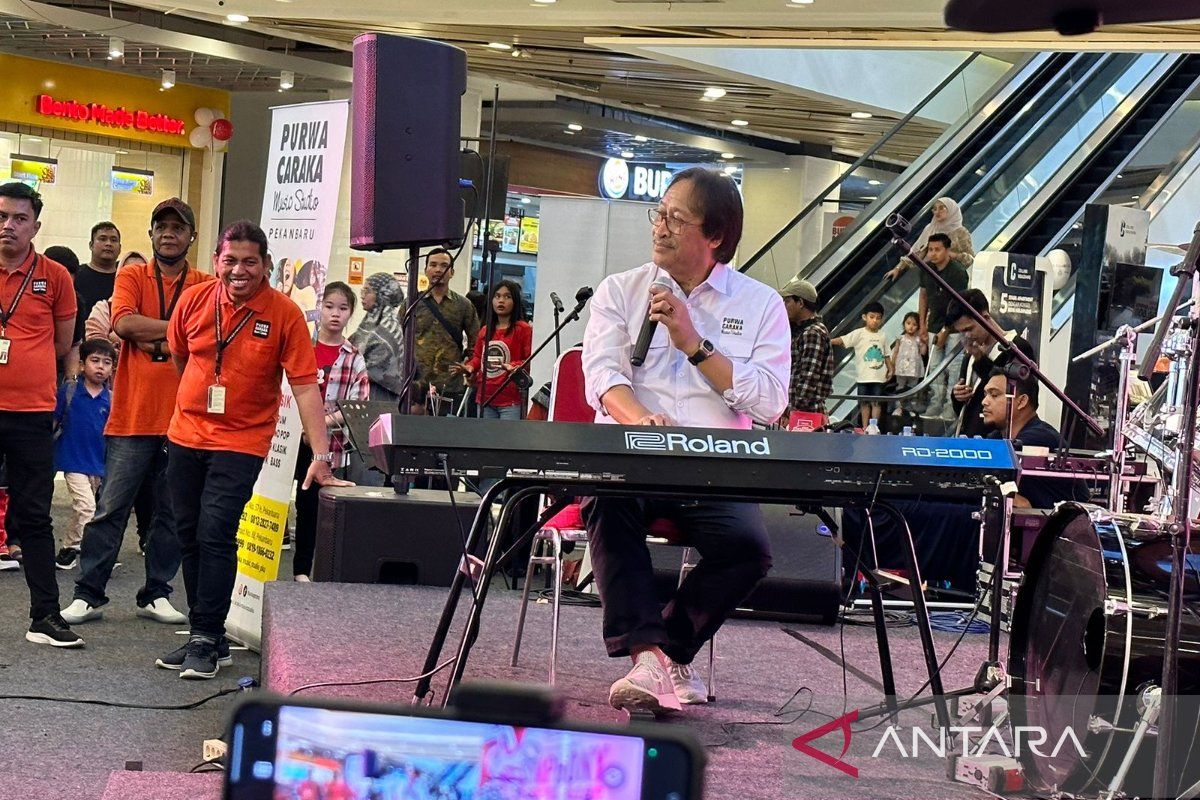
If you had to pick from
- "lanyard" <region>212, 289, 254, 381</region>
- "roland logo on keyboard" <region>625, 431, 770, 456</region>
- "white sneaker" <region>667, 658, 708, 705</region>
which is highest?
"lanyard" <region>212, 289, 254, 381</region>

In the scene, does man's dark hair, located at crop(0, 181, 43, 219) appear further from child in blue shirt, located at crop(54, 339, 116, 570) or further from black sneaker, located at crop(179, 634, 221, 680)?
child in blue shirt, located at crop(54, 339, 116, 570)

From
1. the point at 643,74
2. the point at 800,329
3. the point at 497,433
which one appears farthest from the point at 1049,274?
the point at 497,433

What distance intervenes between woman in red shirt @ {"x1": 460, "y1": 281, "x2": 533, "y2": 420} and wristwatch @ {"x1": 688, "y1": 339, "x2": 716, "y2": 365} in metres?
5.61

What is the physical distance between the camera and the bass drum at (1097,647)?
8.01ft

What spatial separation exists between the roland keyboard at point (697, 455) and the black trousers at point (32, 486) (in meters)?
Answer: 2.74

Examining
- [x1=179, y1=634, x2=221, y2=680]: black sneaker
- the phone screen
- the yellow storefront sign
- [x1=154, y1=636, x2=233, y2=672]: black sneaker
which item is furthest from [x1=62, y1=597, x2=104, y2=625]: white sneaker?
the yellow storefront sign

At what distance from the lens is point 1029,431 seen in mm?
5914

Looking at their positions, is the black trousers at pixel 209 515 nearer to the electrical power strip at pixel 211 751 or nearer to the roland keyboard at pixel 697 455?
the electrical power strip at pixel 211 751

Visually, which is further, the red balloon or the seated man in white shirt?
the red balloon

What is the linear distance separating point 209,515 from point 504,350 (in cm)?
488

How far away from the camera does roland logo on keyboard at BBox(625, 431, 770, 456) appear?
2.65 m

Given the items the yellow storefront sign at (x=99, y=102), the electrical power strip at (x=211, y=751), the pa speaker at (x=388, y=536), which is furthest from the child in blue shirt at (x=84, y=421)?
the yellow storefront sign at (x=99, y=102)

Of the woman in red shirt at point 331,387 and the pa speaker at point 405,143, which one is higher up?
the pa speaker at point 405,143

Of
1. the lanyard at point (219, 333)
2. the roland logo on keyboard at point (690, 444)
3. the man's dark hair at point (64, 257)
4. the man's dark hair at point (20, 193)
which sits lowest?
the roland logo on keyboard at point (690, 444)
